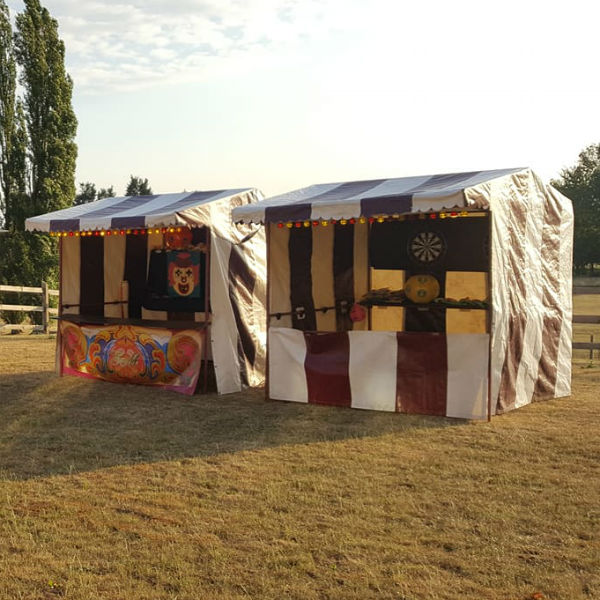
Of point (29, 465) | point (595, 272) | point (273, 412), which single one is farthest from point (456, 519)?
point (595, 272)

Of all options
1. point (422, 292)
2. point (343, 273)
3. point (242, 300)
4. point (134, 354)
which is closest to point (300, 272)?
point (343, 273)

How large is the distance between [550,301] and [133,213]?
14.8 feet

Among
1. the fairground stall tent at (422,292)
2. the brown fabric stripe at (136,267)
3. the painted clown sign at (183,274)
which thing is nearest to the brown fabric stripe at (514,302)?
the fairground stall tent at (422,292)

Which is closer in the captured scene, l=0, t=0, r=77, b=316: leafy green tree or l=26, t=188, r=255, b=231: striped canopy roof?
l=26, t=188, r=255, b=231: striped canopy roof

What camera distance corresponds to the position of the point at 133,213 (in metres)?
8.69

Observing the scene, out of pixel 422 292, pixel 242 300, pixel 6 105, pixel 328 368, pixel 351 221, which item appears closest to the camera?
pixel 328 368

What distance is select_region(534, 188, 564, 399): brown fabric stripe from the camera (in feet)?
27.2

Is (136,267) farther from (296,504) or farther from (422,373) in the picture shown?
(296,504)

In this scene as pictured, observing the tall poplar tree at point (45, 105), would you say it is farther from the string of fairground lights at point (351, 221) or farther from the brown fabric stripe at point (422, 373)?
the brown fabric stripe at point (422, 373)

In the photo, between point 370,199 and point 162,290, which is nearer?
point 370,199

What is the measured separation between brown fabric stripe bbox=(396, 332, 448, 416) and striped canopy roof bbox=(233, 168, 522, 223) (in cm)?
124

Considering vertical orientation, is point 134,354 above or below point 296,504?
above

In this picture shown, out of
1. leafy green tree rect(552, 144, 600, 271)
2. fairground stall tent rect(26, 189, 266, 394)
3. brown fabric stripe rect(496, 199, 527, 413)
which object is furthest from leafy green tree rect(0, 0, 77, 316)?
leafy green tree rect(552, 144, 600, 271)

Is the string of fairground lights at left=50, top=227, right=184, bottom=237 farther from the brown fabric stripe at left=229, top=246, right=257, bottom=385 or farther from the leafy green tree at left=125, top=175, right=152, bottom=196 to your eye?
the leafy green tree at left=125, top=175, right=152, bottom=196
